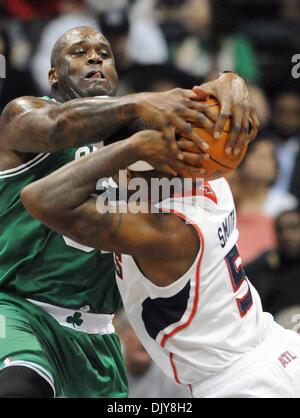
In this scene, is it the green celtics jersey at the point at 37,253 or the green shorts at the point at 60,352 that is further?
the green celtics jersey at the point at 37,253

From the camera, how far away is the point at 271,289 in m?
6.37

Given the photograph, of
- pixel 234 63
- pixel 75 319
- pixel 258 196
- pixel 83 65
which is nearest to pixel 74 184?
pixel 83 65

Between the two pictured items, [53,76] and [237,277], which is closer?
[237,277]

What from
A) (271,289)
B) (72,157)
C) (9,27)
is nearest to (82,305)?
(72,157)

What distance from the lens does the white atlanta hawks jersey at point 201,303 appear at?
335 cm

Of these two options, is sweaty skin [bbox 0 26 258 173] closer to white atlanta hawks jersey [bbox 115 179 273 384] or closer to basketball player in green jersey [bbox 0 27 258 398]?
basketball player in green jersey [bbox 0 27 258 398]

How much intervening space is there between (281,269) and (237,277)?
3086 mm

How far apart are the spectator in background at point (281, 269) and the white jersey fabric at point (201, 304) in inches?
106

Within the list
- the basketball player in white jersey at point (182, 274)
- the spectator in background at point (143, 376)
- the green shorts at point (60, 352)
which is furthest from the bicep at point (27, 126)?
the spectator in background at point (143, 376)

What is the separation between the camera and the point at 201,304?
3383 millimetres

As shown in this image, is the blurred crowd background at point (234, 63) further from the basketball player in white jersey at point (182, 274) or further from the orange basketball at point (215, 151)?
the orange basketball at point (215, 151)

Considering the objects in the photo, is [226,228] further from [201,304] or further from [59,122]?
[59,122]

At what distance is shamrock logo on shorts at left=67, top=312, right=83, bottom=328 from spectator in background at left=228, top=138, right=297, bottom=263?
2.97 metres

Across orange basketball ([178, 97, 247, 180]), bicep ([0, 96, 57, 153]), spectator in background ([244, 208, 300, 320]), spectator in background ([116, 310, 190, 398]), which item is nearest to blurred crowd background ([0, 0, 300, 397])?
spectator in background ([244, 208, 300, 320])
